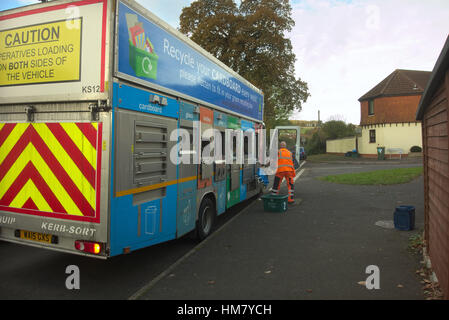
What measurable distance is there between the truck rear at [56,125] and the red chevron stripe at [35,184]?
0.04 feet

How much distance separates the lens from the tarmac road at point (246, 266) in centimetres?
415

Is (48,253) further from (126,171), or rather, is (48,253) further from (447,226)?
(447,226)

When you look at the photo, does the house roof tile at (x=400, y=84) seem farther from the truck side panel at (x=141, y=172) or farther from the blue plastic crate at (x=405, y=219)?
the truck side panel at (x=141, y=172)

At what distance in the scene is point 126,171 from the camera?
4.09 metres

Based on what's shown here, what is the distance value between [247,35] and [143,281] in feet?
79.3

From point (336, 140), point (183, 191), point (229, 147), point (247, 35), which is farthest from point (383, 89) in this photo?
point (183, 191)

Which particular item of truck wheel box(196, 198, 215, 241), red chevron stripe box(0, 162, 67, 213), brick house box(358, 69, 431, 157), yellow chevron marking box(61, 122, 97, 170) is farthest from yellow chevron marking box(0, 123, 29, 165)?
brick house box(358, 69, 431, 157)

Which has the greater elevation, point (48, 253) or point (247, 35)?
point (247, 35)

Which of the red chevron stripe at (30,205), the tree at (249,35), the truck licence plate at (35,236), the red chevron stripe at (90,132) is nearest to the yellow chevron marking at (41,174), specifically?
the red chevron stripe at (30,205)

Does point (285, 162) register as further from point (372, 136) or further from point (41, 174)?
point (372, 136)

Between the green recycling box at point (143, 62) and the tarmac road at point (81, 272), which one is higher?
the green recycling box at point (143, 62)

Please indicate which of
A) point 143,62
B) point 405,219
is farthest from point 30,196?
point 405,219

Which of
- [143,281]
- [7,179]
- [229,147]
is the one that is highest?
[229,147]

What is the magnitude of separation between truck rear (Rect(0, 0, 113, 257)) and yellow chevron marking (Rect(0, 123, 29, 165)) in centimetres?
1
